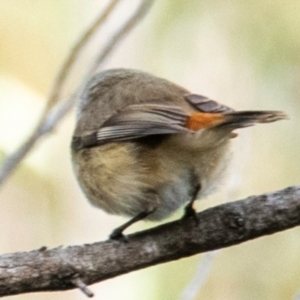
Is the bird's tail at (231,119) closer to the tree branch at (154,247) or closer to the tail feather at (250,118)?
the tail feather at (250,118)

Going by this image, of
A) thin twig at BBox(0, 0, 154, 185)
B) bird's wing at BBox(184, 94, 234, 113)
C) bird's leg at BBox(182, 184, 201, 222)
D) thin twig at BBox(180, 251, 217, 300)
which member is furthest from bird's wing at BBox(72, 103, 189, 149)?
thin twig at BBox(180, 251, 217, 300)

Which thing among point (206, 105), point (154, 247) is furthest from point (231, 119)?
point (154, 247)

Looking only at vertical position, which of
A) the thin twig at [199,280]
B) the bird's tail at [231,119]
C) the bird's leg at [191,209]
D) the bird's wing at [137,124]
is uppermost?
the bird's tail at [231,119]

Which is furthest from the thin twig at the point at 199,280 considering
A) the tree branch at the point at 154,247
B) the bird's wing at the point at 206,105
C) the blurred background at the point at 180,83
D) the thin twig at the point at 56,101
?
the blurred background at the point at 180,83

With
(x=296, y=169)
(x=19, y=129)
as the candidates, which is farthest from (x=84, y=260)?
(x=296, y=169)

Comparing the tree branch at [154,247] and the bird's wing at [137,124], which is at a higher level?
the bird's wing at [137,124]

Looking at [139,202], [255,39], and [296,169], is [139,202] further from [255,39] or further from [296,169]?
[255,39]

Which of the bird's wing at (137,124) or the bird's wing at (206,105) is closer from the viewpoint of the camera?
the bird's wing at (137,124)
